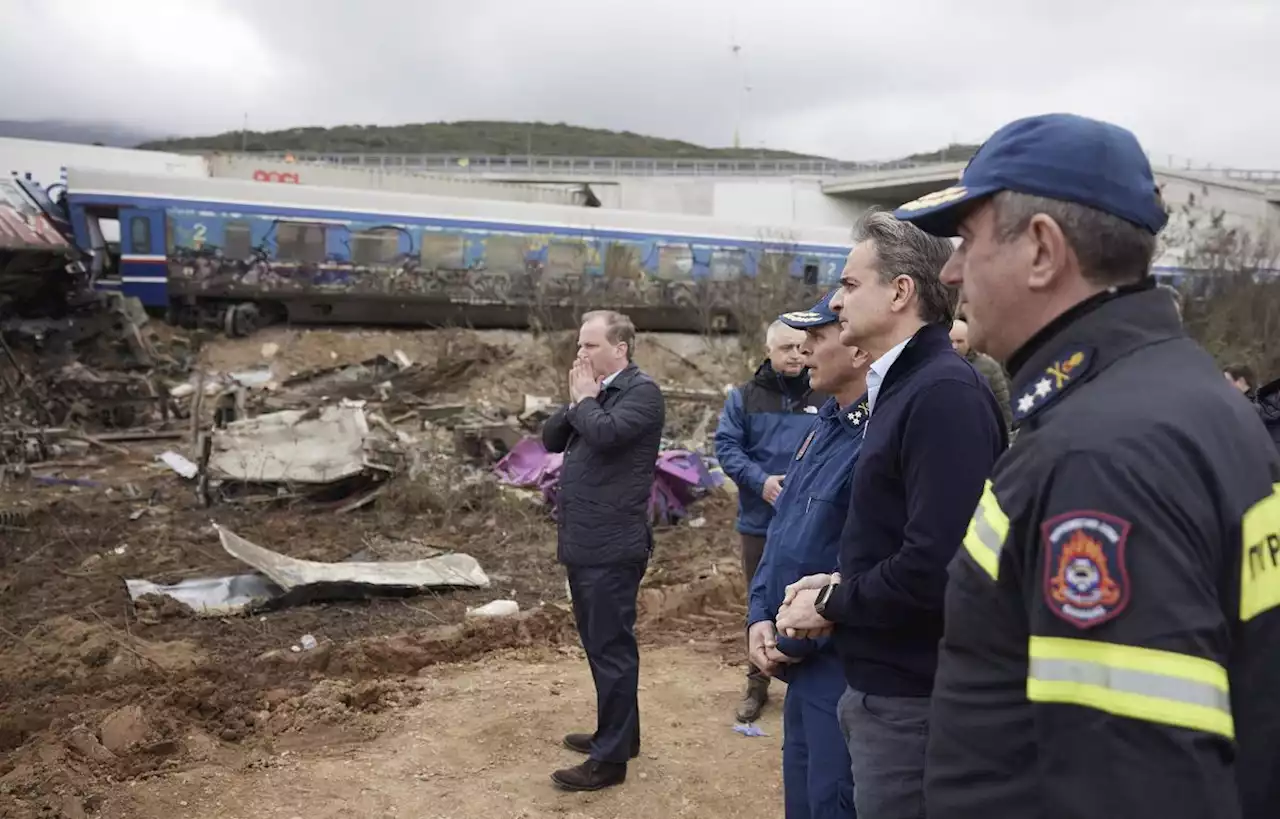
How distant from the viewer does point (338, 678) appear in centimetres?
579

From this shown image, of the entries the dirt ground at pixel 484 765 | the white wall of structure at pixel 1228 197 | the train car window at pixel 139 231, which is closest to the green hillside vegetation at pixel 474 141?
the white wall of structure at pixel 1228 197

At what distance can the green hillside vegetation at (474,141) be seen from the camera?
107125 millimetres

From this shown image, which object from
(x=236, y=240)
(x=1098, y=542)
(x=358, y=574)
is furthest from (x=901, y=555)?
(x=236, y=240)

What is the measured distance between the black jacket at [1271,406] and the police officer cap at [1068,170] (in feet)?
5.41

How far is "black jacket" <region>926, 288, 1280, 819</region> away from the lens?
46.7 inches

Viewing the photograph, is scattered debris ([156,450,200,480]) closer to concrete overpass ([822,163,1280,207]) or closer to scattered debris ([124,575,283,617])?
scattered debris ([124,575,283,617])

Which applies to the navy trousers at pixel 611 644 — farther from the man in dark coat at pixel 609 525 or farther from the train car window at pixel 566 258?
the train car window at pixel 566 258

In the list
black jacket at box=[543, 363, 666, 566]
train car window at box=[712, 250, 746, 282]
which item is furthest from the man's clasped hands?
train car window at box=[712, 250, 746, 282]

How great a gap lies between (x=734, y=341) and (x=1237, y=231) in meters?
15.3

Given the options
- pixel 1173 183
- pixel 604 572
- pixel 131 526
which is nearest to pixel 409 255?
pixel 131 526

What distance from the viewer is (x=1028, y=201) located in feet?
4.93

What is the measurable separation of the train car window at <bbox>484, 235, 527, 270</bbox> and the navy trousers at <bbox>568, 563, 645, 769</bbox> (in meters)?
21.0

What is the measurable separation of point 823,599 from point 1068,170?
1217 mm

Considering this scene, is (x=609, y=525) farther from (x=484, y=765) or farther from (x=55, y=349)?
(x=55, y=349)
